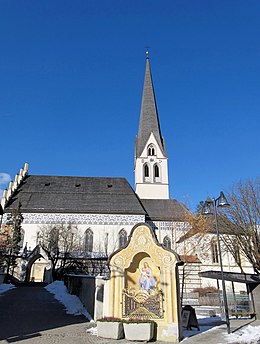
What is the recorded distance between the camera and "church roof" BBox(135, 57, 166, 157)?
5878cm

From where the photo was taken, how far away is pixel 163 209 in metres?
48.9

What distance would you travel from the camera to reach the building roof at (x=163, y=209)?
4650 centimetres

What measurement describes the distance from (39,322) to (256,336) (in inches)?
343

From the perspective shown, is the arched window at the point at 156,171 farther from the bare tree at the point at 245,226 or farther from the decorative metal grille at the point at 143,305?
the decorative metal grille at the point at 143,305

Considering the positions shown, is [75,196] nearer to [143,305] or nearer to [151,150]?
[151,150]

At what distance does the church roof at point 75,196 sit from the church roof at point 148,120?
9760 mm

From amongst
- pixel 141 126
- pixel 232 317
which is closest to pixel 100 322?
pixel 232 317

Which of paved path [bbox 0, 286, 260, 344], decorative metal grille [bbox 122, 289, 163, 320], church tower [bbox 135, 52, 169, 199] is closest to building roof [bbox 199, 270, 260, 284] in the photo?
paved path [bbox 0, 286, 260, 344]

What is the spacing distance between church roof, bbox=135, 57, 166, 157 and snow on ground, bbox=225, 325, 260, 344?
45.1 m

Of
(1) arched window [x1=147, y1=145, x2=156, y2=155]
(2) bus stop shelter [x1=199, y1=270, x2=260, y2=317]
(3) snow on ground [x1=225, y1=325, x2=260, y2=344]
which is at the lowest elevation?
(3) snow on ground [x1=225, y1=325, x2=260, y2=344]

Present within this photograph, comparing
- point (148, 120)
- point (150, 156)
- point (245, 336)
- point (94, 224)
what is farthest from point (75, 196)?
point (245, 336)

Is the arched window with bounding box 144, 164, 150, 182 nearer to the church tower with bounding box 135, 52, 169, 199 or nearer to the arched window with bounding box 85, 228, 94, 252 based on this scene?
the church tower with bounding box 135, 52, 169, 199

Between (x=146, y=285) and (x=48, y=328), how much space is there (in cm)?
411

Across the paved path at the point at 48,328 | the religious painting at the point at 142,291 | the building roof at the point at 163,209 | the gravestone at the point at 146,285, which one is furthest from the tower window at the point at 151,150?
the religious painting at the point at 142,291
